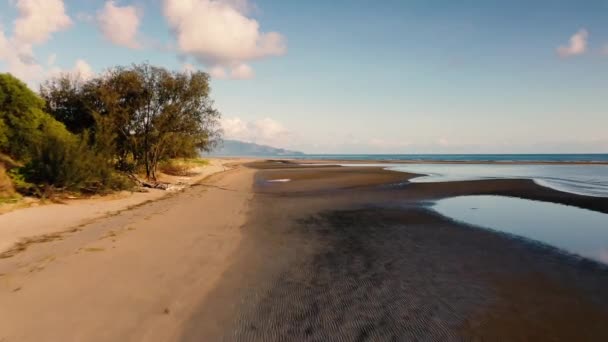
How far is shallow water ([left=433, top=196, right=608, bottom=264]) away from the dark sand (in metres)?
1.05

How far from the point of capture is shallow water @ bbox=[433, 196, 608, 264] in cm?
1006

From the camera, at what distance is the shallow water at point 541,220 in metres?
10.1

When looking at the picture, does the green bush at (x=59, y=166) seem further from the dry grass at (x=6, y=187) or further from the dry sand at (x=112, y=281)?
the dry sand at (x=112, y=281)

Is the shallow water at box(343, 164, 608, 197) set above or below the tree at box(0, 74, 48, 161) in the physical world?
below

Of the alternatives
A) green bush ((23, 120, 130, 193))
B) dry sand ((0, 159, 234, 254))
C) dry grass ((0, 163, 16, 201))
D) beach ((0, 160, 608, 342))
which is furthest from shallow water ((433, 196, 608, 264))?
dry grass ((0, 163, 16, 201))

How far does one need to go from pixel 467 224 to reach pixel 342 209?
5.67 metres

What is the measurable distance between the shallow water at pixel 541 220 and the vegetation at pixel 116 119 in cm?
1894

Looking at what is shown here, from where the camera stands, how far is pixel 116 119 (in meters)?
27.9

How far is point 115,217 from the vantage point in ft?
43.3

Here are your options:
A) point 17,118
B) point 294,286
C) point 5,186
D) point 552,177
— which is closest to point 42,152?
point 5,186

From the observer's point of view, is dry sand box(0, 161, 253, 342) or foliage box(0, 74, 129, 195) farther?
foliage box(0, 74, 129, 195)

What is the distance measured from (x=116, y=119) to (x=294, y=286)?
2676 centimetres

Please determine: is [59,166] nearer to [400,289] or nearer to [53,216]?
[53,216]

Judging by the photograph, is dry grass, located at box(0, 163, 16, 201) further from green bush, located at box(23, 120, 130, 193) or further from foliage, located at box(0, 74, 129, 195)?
green bush, located at box(23, 120, 130, 193)
